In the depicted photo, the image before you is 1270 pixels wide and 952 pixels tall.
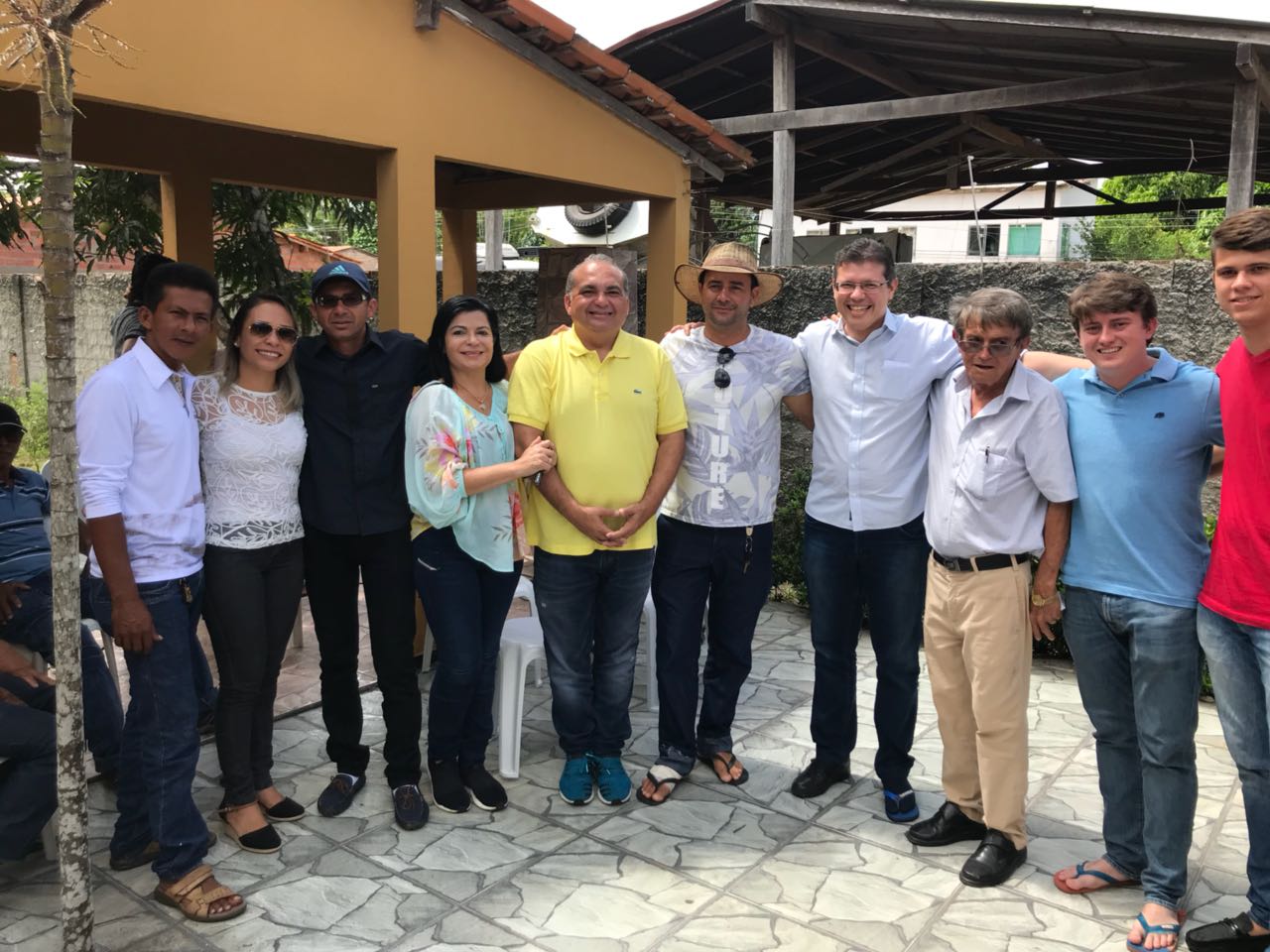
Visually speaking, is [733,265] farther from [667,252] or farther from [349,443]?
[667,252]

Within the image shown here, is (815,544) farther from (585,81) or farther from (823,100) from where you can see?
(823,100)

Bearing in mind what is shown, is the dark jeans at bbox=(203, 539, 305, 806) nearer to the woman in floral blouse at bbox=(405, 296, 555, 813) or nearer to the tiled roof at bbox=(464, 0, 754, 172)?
the woman in floral blouse at bbox=(405, 296, 555, 813)

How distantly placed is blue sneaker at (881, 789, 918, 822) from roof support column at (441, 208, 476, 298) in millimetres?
5549

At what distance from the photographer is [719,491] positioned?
372 cm

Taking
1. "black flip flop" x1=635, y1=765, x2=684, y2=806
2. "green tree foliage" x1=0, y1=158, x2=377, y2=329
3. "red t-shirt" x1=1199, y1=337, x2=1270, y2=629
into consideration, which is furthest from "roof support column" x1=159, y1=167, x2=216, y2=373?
"red t-shirt" x1=1199, y1=337, x2=1270, y2=629

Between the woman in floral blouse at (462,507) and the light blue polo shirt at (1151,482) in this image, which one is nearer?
the light blue polo shirt at (1151,482)

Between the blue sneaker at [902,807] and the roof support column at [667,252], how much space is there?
12.0 ft

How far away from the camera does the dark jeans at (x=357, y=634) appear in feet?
11.5

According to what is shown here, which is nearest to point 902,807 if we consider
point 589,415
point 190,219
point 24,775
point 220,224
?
point 589,415

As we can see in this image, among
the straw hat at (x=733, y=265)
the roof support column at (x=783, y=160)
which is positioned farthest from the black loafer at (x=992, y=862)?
the roof support column at (x=783, y=160)

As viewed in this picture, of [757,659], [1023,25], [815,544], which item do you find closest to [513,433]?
[815,544]

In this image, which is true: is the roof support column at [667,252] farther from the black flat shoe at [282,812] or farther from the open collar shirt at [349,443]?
the black flat shoe at [282,812]

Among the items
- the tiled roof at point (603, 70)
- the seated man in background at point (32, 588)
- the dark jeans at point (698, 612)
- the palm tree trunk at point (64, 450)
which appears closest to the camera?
the palm tree trunk at point (64, 450)

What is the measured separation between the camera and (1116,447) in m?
2.96
